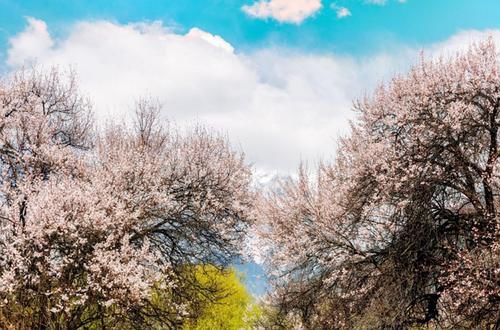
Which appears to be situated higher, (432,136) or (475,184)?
(432,136)

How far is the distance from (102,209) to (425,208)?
9600 mm

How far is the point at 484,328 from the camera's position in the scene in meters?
14.0

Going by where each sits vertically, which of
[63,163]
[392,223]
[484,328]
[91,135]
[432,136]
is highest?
[91,135]

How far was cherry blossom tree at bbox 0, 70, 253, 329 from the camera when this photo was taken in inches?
615

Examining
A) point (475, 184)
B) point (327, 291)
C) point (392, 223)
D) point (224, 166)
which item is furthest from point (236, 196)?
point (475, 184)

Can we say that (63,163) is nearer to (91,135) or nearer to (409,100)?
(91,135)

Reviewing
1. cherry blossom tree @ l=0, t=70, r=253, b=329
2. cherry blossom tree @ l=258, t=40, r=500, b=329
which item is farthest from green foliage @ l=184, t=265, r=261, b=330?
cherry blossom tree @ l=258, t=40, r=500, b=329

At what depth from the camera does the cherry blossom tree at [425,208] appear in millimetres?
13883

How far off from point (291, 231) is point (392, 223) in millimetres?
7093

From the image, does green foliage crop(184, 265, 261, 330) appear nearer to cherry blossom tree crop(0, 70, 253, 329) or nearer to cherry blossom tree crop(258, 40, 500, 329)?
cherry blossom tree crop(0, 70, 253, 329)

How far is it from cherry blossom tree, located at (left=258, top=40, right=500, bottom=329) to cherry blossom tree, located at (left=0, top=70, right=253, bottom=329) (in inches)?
194

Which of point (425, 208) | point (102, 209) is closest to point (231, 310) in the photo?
point (102, 209)

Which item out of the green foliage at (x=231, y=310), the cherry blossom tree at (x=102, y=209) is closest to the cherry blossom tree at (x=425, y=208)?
the cherry blossom tree at (x=102, y=209)

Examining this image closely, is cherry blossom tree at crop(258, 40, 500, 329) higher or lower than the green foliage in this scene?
lower
